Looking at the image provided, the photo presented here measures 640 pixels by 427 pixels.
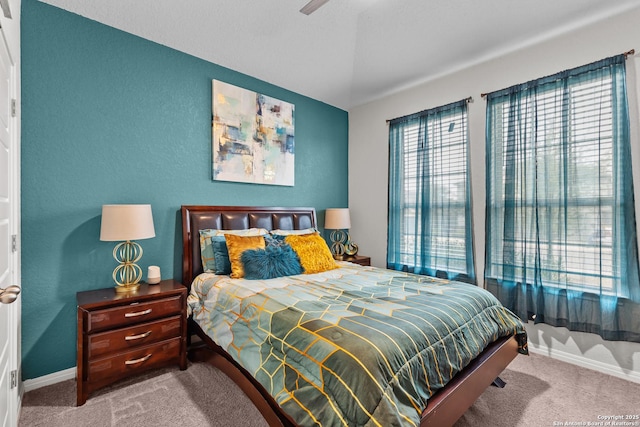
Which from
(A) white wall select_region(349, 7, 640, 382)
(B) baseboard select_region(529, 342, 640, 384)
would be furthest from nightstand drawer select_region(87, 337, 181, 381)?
(B) baseboard select_region(529, 342, 640, 384)

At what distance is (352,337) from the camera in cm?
137

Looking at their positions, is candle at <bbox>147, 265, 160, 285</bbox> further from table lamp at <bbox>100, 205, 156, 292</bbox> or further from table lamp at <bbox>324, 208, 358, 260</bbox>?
table lamp at <bbox>324, 208, 358, 260</bbox>

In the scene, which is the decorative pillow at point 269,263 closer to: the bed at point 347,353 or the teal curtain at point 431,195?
the bed at point 347,353

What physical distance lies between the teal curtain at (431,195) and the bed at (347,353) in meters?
0.99

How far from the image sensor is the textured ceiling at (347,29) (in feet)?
7.63

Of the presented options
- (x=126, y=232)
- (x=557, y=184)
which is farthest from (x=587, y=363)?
(x=126, y=232)

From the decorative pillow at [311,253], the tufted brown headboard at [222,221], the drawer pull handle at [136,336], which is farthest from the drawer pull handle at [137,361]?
the decorative pillow at [311,253]

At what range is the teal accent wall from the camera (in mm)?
2211

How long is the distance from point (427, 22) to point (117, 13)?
2.52 meters

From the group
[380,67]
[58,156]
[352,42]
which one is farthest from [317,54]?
[58,156]

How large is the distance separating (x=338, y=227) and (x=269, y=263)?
62.4 inches

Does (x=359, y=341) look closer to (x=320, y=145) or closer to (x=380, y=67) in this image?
(x=380, y=67)

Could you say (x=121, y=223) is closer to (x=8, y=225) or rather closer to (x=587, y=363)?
(x=8, y=225)

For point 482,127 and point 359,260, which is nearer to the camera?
point 482,127
